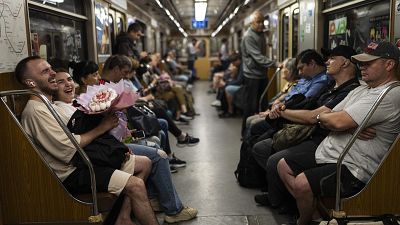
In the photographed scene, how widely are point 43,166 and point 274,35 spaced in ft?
17.5

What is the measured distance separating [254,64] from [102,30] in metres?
2.15

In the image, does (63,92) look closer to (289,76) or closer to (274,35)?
(289,76)

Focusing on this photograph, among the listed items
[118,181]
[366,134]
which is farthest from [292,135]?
[118,181]

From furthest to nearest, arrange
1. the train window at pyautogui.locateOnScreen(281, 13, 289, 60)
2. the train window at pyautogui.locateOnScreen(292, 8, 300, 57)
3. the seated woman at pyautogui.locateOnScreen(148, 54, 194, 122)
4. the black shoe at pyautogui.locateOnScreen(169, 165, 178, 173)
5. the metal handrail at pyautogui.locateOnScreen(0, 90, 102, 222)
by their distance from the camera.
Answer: the seated woman at pyautogui.locateOnScreen(148, 54, 194, 122) < the train window at pyautogui.locateOnScreen(281, 13, 289, 60) < the train window at pyautogui.locateOnScreen(292, 8, 300, 57) < the black shoe at pyautogui.locateOnScreen(169, 165, 178, 173) < the metal handrail at pyautogui.locateOnScreen(0, 90, 102, 222)

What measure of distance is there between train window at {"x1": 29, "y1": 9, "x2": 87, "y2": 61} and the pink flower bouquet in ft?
3.39

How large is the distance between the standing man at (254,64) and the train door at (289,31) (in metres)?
0.47

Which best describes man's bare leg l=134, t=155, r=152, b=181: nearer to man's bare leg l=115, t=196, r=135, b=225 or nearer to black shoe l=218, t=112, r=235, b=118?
man's bare leg l=115, t=196, r=135, b=225

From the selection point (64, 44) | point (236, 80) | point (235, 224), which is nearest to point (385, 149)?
point (235, 224)

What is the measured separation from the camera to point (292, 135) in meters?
2.94

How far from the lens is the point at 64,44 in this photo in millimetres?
4094

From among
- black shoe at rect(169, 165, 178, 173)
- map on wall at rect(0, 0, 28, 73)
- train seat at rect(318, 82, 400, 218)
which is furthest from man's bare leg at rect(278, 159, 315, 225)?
map on wall at rect(0, 0, 28, 73)

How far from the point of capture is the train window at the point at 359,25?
10.7 ft

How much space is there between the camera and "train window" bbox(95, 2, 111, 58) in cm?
490

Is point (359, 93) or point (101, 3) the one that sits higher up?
point (101, 3)
